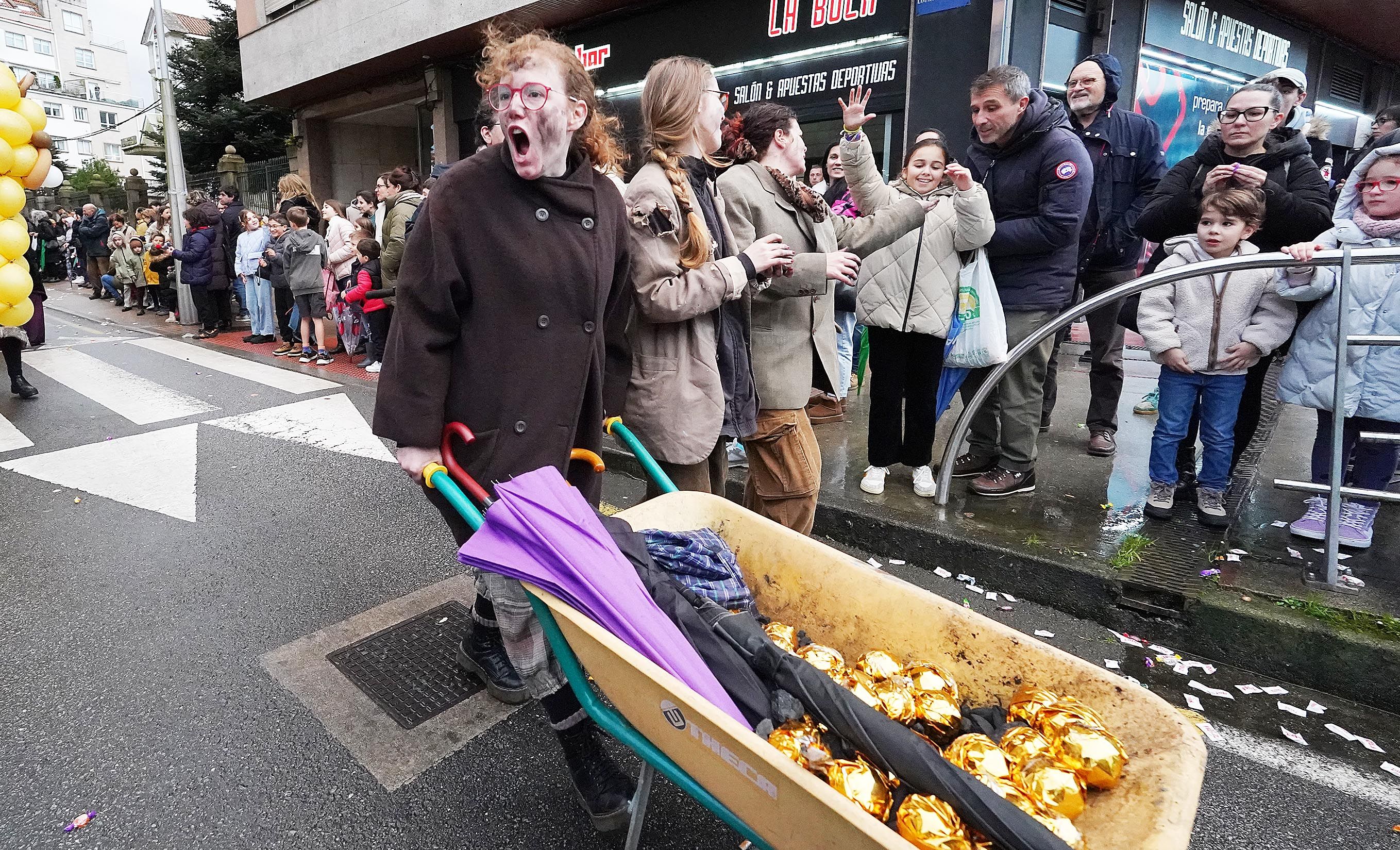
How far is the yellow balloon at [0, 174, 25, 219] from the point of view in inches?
190

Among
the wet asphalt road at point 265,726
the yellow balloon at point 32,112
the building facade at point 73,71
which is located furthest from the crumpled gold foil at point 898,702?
the building facade at point 73,71

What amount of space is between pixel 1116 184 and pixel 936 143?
1757 mm

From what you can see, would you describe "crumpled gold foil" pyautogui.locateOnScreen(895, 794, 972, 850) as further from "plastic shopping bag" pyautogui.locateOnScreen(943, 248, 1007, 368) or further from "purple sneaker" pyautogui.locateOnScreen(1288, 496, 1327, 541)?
"purple sneaker" pyautogui.locateOnScreen(1288, 496, 1327, 541)

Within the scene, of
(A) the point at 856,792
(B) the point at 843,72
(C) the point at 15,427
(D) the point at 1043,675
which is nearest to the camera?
(A) the point at 856,792

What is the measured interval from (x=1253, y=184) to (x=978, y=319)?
52.0 inches

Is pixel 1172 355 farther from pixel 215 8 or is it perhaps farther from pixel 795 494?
pixel 215 8

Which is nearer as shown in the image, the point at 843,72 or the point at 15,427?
the point at 15,427

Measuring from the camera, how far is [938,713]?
1.70m

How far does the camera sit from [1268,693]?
2.83 meters

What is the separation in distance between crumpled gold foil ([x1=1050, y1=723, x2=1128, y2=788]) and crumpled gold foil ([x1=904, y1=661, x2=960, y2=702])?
0.88ft

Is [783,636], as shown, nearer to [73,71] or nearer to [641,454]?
[641,454]

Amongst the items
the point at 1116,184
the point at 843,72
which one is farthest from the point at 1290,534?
the point at 843,72

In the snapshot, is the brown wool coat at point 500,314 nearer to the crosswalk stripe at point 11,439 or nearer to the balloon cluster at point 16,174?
the balloon cluster at point 16,174

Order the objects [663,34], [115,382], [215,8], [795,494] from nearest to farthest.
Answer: [795,494]
[115,382]
[663,34]
[215,8]
